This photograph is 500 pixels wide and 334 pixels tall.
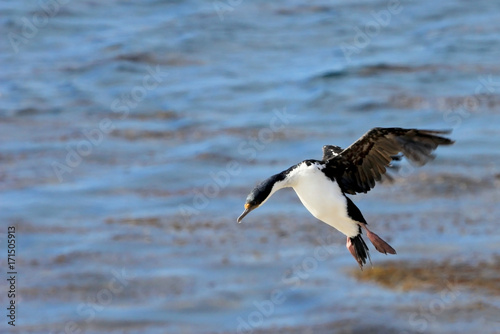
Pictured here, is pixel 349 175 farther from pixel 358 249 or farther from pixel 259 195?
pixel 259 195

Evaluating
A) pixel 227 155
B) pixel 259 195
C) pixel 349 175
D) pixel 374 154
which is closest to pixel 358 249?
pixel 349 175

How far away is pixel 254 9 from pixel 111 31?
3.70 m

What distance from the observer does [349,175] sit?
7.82 m

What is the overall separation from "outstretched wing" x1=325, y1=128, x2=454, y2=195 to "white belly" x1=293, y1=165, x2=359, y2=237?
0.19 m

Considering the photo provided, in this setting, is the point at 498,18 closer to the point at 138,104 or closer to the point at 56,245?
the point at 138,104

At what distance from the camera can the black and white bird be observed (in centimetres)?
728

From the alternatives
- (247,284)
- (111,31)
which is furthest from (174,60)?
(247,284)

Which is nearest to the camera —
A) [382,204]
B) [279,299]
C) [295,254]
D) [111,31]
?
[279,299]

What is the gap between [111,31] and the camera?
2331cm

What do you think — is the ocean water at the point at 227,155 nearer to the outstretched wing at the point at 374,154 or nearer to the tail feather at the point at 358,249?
the tail feather at the point at 358,249

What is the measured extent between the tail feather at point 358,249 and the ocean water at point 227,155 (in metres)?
4.00

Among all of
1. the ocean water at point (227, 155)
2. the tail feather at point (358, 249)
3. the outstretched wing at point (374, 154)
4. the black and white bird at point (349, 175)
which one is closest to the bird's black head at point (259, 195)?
the black and white bird at point (349, 175)

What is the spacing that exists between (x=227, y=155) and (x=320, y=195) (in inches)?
380

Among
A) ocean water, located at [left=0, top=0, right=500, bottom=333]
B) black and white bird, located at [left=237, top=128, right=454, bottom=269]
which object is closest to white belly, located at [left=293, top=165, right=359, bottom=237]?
black and white bird, located at [left=237, top=128, right=454, bottom=269]
